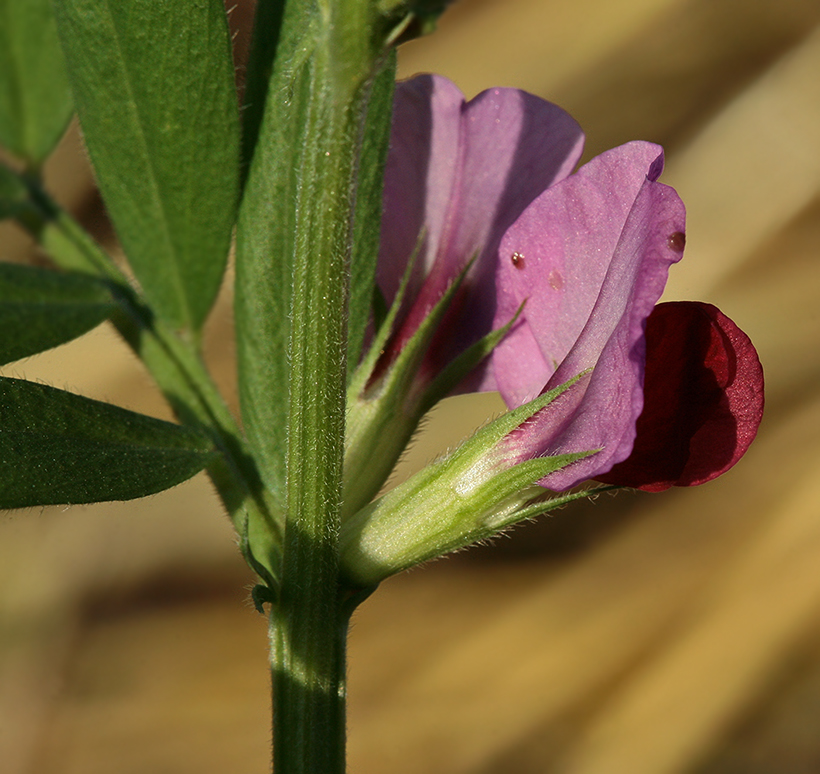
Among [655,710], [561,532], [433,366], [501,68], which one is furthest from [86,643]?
[433,366]

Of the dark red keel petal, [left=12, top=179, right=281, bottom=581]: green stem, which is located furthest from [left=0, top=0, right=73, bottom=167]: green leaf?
the dark red keel petal

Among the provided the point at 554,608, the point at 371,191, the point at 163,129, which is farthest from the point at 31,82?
the point at 554,608

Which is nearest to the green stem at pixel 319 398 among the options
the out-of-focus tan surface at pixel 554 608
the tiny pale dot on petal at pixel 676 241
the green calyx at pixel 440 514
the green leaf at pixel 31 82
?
the green calyx at pixel 440 514

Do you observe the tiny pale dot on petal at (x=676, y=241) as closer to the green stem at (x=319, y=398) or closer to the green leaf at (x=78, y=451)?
the green stem at (x=319, y=398)

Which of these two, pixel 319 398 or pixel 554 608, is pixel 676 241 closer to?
pixel 319 398

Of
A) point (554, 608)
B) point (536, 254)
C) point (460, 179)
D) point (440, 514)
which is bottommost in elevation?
point (440, 514)

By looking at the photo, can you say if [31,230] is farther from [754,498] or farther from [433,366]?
[754,498]
